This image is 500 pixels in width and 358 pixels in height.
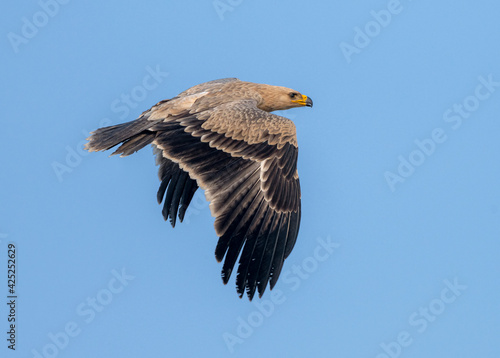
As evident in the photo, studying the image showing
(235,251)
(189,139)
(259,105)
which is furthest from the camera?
(259,105)

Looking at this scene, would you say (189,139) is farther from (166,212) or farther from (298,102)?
(298,102)

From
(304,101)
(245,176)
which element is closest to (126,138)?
(245,176)

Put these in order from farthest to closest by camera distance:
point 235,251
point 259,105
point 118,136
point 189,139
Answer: point 259,105
point 118,136
point 189,139
point 235,251

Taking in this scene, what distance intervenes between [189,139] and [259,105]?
250 centimetres

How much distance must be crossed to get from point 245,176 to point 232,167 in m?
0.19

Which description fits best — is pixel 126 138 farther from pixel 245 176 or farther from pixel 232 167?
pixel 245 176

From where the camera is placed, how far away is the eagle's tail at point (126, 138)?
1154 centimetres

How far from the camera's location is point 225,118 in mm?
11086

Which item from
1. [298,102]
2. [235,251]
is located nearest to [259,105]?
[298,102]

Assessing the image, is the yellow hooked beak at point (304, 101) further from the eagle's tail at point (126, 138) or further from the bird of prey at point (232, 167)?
the eagle's tail at point (126, 138)

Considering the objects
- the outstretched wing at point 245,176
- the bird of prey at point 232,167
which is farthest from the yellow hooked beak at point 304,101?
the outstretched wing at point 245,176

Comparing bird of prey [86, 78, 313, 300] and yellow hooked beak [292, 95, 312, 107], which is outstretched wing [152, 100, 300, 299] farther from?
yellow hooked beak [292, 95, 312, 107]

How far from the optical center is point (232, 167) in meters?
10.5

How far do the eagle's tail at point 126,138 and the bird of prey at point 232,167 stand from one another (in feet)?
0.04
